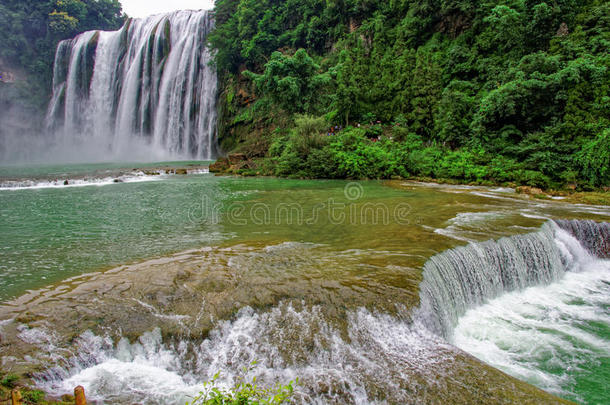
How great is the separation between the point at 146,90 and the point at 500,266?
35.6 m

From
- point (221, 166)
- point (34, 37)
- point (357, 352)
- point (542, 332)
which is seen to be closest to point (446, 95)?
point (221, 166)

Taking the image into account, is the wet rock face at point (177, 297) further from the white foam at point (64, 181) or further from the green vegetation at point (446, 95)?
the white foam at point (64, 181)

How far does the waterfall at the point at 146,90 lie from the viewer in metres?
32.4

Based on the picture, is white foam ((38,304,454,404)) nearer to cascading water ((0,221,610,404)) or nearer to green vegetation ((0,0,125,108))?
cascading water ((0,221,610,404))

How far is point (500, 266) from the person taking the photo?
6.34 meters

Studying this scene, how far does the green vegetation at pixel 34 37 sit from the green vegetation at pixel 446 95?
30785 millimetres

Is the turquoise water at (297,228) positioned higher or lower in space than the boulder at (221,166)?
lower

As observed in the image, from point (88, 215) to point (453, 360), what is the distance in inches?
395

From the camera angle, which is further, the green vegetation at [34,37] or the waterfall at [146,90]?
the green vegetation at [34,37]

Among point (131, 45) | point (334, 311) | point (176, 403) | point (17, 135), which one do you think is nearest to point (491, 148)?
point (334, 311)

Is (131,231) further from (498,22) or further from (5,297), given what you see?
(498,22)

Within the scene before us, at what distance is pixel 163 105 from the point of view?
3212cm

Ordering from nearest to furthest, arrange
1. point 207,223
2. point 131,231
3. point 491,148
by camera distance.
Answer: point 131,231 < point 207,223 < point 491,148

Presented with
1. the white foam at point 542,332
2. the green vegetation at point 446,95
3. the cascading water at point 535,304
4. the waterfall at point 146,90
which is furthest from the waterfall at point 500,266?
the waterfall at point 146,90
